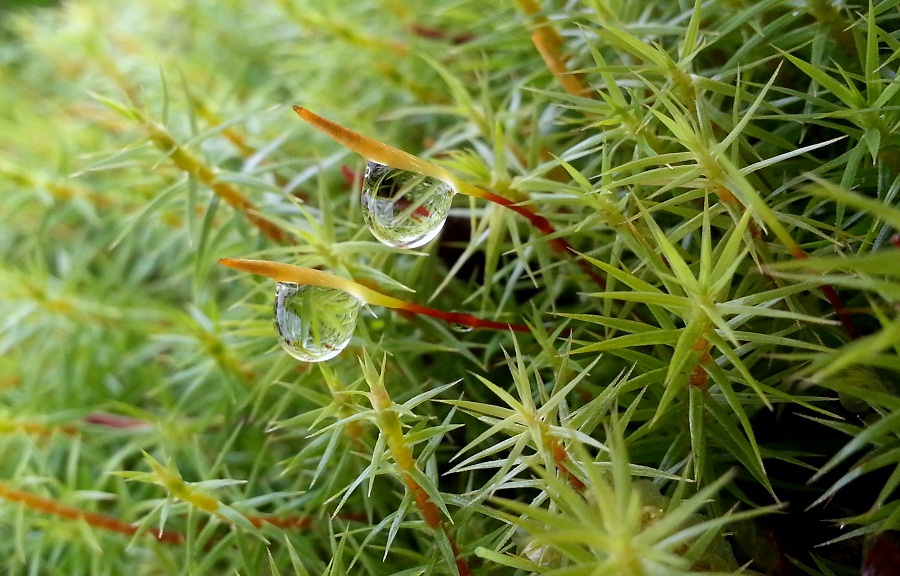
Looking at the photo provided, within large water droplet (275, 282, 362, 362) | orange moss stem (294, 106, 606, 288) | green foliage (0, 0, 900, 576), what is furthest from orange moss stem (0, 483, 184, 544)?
orange moss stem (294, 106, 606, 288)

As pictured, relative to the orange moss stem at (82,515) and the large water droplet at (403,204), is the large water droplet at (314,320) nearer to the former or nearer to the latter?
the large water droplet at (403,204)

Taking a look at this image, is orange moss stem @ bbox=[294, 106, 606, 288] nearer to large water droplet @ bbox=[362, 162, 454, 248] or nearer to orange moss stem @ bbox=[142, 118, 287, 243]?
large water droplet @ bbox=[362, 162, 454, 248]

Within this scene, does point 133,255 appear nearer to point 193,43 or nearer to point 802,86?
point 193,43

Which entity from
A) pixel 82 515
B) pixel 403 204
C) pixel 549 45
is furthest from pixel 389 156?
pixel 82 515

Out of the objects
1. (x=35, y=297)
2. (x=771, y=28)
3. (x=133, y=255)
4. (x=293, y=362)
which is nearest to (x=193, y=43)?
(x=133, y=255)

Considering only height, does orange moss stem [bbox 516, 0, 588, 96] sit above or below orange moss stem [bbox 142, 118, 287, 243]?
above

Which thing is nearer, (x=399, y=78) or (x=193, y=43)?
(x=399, y=78)

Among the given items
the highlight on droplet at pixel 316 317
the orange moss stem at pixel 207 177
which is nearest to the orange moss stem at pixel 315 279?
the highlight on droplet at pixel 316 317
